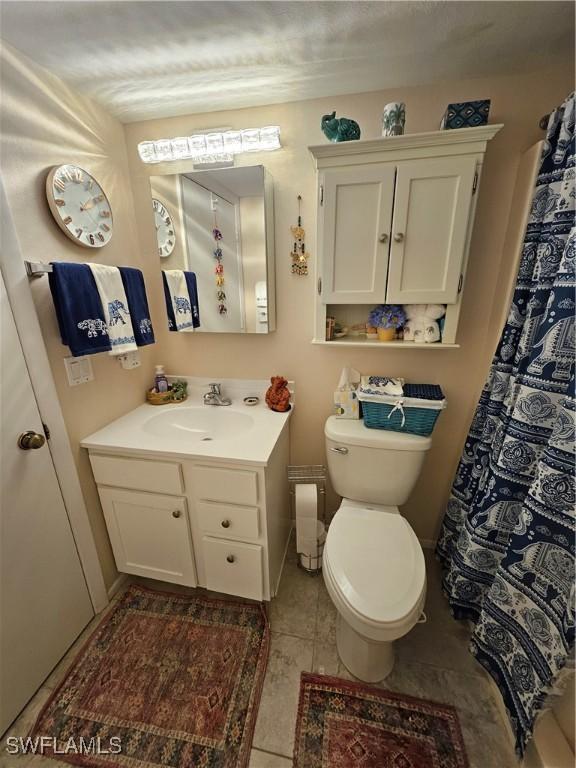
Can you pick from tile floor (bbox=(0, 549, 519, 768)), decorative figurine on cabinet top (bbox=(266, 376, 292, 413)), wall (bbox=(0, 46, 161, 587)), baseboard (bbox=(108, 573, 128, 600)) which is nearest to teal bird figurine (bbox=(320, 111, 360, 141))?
wall (bbox=(0, 46, 161, 587))

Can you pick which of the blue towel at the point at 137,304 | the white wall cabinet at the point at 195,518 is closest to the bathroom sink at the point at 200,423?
the white wall cabinet at the point at 195,518

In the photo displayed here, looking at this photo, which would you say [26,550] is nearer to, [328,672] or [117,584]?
[117,584]

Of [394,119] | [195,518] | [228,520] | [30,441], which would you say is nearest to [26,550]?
[30,441]

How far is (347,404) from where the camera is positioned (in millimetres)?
1389

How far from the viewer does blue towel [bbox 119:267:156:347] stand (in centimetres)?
125

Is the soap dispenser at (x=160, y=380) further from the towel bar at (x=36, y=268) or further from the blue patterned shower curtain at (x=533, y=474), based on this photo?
the blue patterned shower curtain at (x=533, y=474)

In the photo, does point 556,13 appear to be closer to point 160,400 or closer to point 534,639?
point 534,639

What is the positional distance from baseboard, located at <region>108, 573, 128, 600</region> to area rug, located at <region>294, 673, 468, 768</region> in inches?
38.8

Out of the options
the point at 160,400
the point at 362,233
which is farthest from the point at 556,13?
the point at 160,400

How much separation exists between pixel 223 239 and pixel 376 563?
1501mm

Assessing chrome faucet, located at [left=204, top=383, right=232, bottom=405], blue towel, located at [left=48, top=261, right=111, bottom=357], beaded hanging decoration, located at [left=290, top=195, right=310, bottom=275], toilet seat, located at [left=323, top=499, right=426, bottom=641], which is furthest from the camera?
chrome faucet, located at [left=204, top=383, right=232, bottom=405]

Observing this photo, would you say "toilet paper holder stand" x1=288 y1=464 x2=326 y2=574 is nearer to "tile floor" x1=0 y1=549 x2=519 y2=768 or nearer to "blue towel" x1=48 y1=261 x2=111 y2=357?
"tile floor" x1=0 y1=549 x2=519 y2=768

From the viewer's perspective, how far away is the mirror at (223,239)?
4.25 feet

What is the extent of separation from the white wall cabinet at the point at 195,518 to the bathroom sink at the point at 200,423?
0.24 metres
